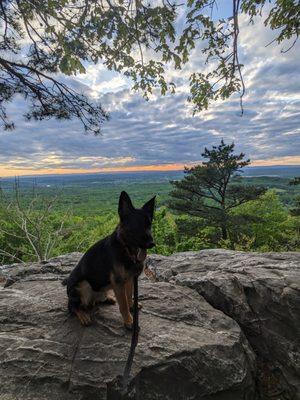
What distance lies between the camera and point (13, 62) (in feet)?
25.3

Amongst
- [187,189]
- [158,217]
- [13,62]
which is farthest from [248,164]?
[13,62]

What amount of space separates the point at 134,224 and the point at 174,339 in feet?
6.40

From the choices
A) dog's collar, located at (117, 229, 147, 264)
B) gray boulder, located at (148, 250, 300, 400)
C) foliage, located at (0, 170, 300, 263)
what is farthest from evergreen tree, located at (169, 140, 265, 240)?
dog's collar, located at (117, 229, 147, 264)

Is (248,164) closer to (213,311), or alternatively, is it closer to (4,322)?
(213,311)

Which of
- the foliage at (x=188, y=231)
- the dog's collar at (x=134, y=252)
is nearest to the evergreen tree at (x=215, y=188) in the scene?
the foliage at (x=188, y=231)

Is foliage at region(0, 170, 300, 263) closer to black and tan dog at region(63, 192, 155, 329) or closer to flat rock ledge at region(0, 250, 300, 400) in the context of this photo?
flat rock ledge at region(0, 250, 300, 400)

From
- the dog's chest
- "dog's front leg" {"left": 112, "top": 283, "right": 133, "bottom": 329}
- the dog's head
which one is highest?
the dog's head

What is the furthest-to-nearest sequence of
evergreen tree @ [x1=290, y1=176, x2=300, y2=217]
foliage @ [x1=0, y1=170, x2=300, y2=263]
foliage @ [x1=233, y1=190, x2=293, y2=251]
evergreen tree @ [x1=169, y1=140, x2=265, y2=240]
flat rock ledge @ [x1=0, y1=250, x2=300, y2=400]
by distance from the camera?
foliage @ [x1=233, y1=190, x2=293, y2=251], evergreen tree @ [x1=169, y1=140, x2=265, y2=240], evergreen tree @ [x1=290, y1=176, x2=300, y2=217], foliage @ [x1=0, y1=170, x2=300, y2=263], flat rock ledge @ [x1=0, y1=250, x2=300, y2=400]

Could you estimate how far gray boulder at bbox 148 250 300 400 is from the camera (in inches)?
207

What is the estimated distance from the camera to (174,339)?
15.0 ft

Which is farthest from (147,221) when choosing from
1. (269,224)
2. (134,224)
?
(269,224)

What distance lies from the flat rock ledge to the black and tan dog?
0.33 m

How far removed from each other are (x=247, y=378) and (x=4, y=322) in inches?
150

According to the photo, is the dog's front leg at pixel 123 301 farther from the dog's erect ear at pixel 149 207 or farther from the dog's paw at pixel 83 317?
the dog's erect ear at pixel 149 207
